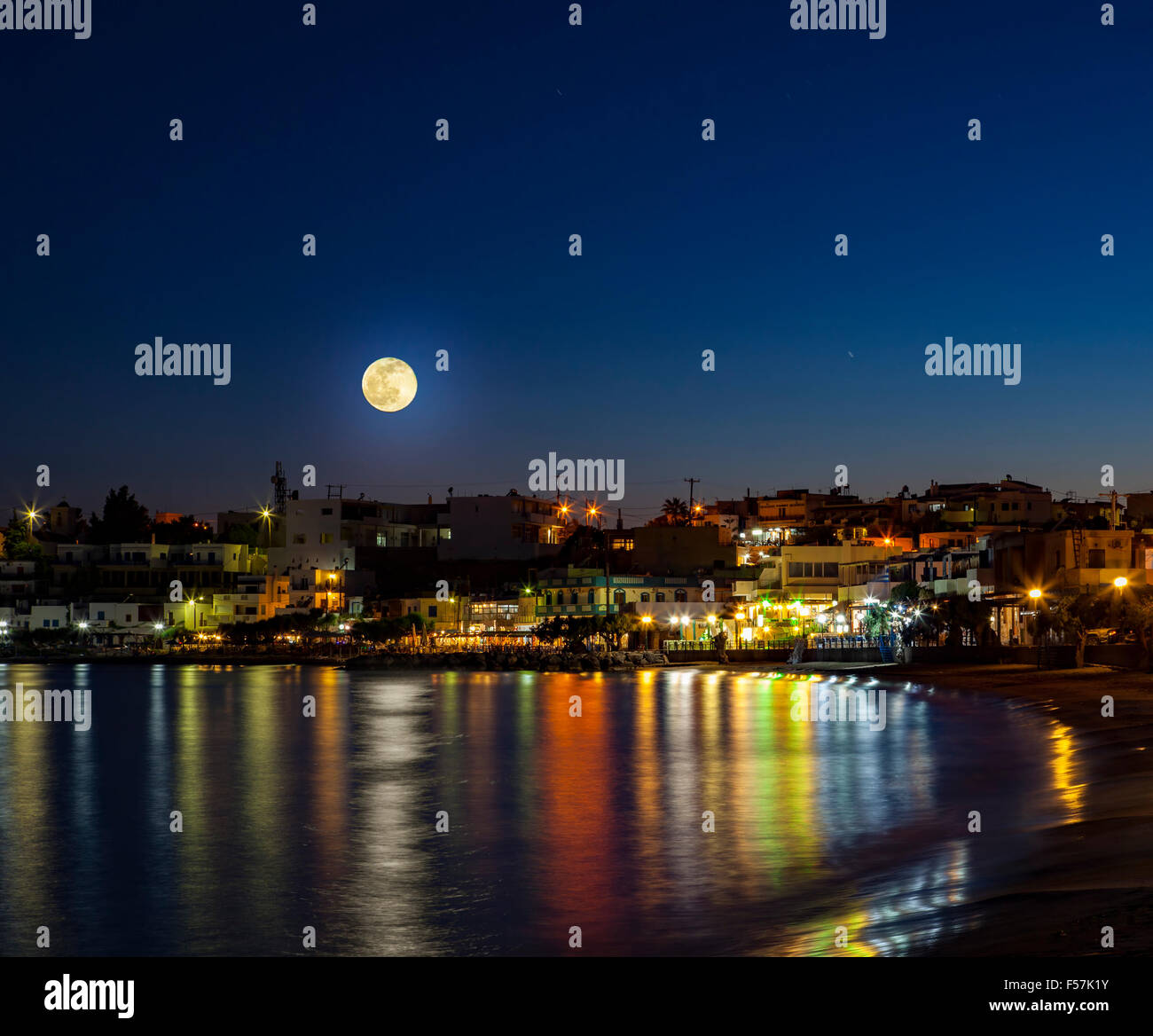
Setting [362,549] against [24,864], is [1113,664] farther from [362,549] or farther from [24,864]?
[362,549]

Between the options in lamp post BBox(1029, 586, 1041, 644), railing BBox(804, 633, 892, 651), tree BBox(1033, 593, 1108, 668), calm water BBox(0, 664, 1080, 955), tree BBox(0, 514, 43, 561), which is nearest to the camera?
calm water BBox(0, 664, 1080, 955)

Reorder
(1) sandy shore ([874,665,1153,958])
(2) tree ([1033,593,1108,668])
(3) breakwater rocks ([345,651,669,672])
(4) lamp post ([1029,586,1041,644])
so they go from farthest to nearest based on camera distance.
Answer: (3) breakwater rocks ([345,651,669,672])
(4) lamp post ([1029,586,1041,644])
(2) tree ([1033,593,1108,668])
(1) sandy shore ([874,665,1153,958])

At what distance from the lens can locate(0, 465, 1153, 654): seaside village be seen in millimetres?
88312

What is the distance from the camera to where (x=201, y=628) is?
106 metres

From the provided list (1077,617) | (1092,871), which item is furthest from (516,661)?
(1092,871)

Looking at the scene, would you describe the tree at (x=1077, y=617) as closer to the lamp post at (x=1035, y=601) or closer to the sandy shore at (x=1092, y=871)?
the lamp post at (x=1035, y=601)

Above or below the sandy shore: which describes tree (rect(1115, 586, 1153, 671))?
above

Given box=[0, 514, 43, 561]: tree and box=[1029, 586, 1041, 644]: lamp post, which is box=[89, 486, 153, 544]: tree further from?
box=[1029, 586, 1041, 644]: lamp post

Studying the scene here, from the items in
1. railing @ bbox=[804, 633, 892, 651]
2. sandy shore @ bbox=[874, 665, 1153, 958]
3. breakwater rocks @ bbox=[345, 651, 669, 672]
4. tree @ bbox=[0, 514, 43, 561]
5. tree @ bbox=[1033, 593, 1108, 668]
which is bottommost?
breakwater rocks @ bbox=[345, 651, 669, 672]

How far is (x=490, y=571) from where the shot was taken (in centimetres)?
10762

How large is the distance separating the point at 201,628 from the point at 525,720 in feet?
211

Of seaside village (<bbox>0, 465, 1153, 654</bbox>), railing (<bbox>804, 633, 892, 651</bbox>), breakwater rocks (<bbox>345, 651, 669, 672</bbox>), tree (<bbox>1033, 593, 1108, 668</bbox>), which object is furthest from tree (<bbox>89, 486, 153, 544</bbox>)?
tree (<bbox>1033, 593, 1108, 668</bbox>)

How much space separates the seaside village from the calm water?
121ft

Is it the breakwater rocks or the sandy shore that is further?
the breakwater rocks
